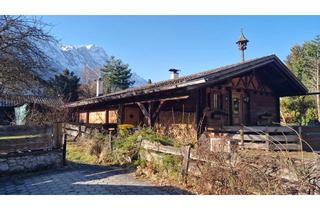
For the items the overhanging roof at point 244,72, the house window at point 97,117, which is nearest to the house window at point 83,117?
the house window at point 97,117

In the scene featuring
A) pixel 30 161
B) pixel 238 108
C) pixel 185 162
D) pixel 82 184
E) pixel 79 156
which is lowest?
pixel 82 184

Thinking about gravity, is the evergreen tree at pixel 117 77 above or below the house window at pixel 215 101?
above

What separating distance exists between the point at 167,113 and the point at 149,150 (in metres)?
5.95

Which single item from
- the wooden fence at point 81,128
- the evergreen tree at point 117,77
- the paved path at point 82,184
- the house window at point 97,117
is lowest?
the paved path at point 82,184

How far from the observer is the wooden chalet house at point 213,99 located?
12.8 m

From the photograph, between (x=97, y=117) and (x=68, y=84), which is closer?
(x=97, y=117)

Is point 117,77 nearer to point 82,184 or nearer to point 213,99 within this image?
point 213,99

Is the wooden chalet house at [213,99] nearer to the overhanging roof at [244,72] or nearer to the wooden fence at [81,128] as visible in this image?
the overhanging roof at [244,72]

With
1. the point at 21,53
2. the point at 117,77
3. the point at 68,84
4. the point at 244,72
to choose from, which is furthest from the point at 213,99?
the point at 117,77

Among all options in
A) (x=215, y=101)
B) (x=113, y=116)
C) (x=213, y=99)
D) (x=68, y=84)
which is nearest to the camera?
(x=213, y=99)

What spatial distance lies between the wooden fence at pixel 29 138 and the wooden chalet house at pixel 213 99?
14.5 feet

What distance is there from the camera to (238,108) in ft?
51.6

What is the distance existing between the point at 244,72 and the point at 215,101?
6.20 ft

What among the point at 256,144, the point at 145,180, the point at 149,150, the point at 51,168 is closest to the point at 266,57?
the point at 256,144
